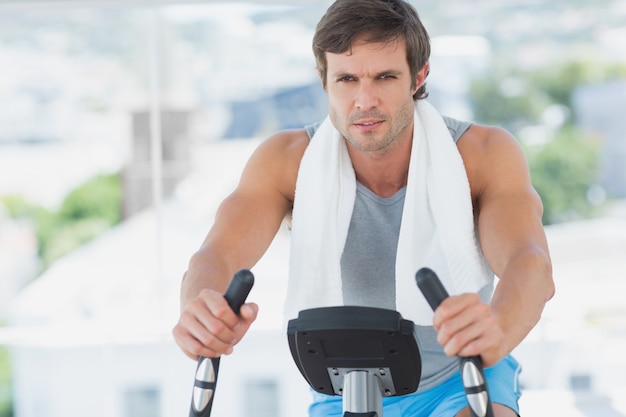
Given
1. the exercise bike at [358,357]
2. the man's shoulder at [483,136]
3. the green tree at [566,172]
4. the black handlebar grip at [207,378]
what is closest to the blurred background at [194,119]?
the green tree at [566,172]

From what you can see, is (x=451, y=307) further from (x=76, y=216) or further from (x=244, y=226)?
(x=76, y=216)

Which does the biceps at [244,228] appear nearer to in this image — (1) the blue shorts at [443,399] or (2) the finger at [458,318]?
(1) the blue shorts at [443,399]

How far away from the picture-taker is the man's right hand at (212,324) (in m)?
1.55

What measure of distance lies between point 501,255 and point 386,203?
0.35m

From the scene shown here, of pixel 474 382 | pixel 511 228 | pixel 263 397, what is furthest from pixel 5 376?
pixel 474 382

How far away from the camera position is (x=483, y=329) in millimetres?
1471

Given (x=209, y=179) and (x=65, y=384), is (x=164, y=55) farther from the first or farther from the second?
(x=65, y=384)

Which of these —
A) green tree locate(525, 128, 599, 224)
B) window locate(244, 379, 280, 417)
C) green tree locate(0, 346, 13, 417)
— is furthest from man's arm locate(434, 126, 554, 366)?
green tree locate(0, 346, 13, 417)

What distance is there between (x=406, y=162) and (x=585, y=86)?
14.0 m

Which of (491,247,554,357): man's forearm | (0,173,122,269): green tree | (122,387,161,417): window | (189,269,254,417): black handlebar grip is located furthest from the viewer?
(0,173,122,269): green tree

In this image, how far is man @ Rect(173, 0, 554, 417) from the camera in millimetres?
1993

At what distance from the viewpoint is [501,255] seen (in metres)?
1.97

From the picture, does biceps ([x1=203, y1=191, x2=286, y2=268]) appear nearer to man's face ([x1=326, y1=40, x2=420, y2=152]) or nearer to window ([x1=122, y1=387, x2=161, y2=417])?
man's face ([x1=326, y1=40, x2=420, y2=152])

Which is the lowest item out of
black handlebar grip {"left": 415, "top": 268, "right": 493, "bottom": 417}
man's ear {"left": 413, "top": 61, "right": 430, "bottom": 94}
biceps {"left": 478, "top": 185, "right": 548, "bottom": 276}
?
black handlebar grip {"left": 415, "top": 268, "right": 493, "bottom": 417}
